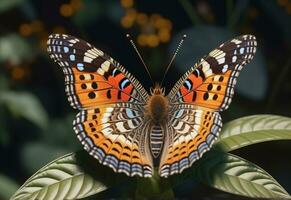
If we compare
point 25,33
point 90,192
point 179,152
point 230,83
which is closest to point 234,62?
point 230,83

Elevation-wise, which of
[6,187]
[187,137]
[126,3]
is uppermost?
[126,3]

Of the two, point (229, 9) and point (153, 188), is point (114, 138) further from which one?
point (229, 9)

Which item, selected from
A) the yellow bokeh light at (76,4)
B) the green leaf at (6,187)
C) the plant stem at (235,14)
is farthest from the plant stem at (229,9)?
the green leaf at (6,187)

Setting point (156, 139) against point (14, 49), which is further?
point (14, 49)

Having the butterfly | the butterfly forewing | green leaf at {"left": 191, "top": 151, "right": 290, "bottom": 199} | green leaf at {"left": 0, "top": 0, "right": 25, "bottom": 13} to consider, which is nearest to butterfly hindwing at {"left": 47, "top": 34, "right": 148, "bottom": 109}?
the butterfly

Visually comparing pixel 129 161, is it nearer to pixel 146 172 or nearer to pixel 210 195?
pixel 146 172

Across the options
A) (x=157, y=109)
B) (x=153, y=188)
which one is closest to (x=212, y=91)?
(x=157, y=109)
